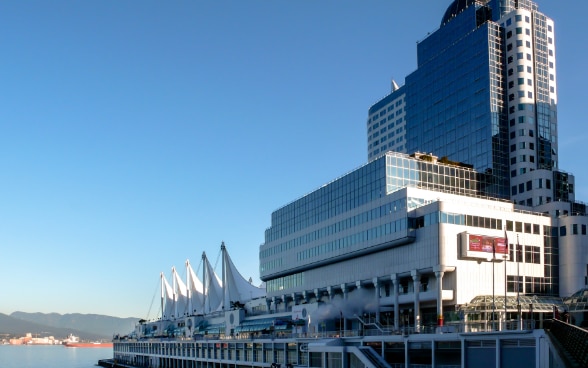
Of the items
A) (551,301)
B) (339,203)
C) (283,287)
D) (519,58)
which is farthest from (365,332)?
(519,58)

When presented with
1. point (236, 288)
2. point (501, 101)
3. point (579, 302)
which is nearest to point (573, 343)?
point (579, 302)

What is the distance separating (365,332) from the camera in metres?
76.7

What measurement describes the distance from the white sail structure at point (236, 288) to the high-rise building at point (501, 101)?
5423cm

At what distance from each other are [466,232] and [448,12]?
66.1 m

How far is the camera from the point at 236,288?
164 meters

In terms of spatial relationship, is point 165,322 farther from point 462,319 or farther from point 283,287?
point 462,319

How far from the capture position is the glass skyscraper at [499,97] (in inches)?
4562

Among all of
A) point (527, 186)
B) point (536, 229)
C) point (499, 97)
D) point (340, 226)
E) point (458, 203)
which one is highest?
point (499, 97)

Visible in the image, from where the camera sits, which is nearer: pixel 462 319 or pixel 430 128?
pixel 462 319

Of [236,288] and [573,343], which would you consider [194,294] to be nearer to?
[236,288]

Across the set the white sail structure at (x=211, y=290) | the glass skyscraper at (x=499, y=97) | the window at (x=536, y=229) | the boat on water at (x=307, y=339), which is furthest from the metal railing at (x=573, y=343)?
the white sail structure at (x=211, y=290)

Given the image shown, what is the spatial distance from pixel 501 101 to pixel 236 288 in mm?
76437

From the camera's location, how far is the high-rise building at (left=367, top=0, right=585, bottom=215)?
375 ft

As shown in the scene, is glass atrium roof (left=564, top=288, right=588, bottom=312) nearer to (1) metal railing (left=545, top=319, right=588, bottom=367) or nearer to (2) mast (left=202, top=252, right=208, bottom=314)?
(1) metal railing (left=545, top=319, right=588, bottom=367)
